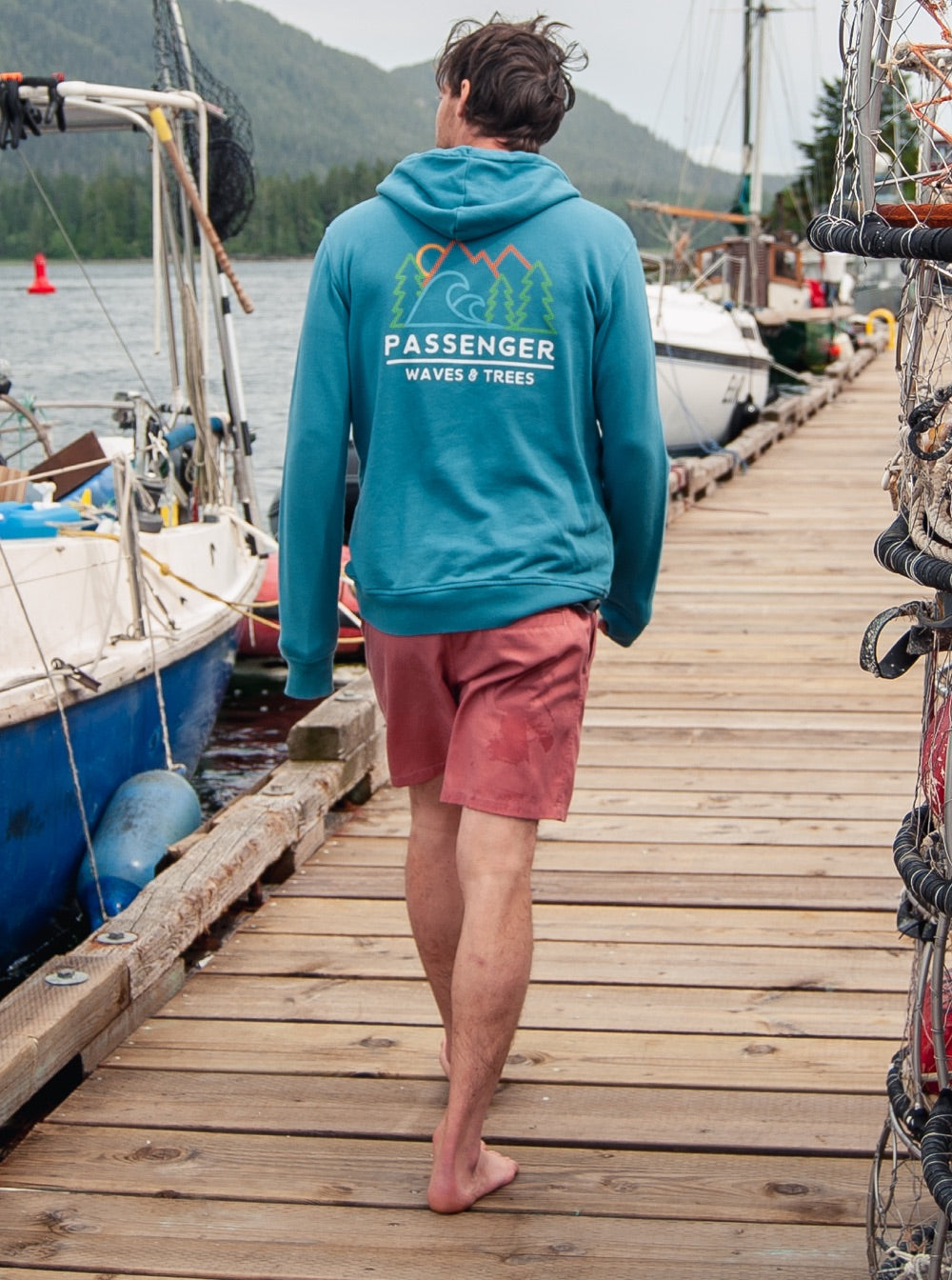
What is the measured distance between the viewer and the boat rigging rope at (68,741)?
17.7 ft

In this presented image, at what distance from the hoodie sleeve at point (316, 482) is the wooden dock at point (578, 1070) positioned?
2.73 feet

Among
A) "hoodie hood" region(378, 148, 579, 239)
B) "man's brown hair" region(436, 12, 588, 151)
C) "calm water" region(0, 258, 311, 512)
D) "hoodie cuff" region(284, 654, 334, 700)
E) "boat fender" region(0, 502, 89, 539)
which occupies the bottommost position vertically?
"calm water" region(0, 258, 311, 512)

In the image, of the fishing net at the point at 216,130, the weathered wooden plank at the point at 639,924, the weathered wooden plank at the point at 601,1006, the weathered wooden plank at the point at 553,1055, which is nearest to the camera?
the weathered wooden plank at the point at 553,1055

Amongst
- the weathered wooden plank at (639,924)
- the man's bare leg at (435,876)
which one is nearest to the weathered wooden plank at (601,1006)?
the weathered wooden plank at (639,924)

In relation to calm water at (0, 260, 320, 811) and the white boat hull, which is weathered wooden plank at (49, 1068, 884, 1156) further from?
the white boat hull

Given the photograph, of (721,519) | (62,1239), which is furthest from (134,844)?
(721,519)

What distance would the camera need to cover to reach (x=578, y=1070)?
3010mm

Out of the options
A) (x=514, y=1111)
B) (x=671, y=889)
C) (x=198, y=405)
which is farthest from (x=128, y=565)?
(x=514, y=1111)

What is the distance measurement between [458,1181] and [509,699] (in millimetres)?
763

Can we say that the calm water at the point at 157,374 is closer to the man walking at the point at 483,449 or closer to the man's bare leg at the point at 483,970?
the man walking at the point at 483,449

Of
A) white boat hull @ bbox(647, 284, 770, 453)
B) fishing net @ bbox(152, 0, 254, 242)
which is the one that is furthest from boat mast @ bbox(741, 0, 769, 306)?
fishing net @ bbox(152, 0, 254, 242)

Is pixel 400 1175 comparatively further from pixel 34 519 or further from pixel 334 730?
pixel 34 519

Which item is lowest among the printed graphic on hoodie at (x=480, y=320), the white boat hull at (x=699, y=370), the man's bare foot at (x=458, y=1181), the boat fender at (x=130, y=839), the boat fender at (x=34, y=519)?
the white boat hull at (x=699, y=370)

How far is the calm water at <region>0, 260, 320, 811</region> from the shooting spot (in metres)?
9.66
